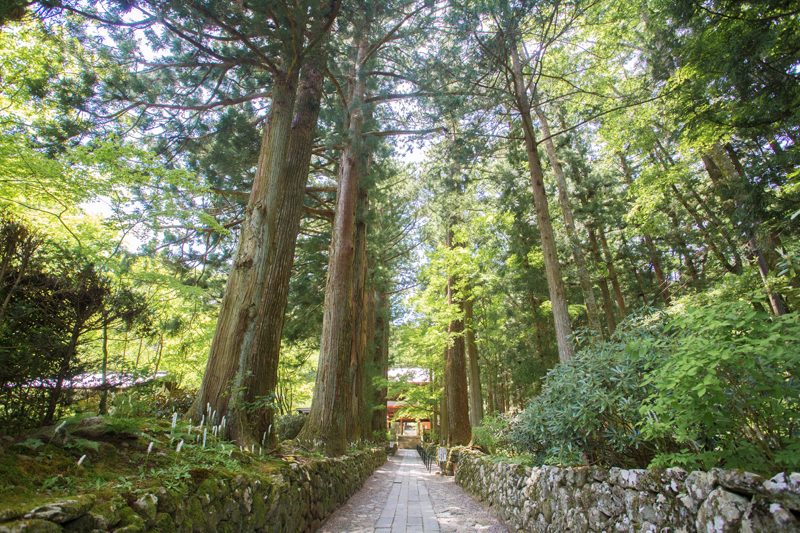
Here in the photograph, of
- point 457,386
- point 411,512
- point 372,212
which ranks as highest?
point 372,212

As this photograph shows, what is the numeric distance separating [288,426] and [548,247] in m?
9.83

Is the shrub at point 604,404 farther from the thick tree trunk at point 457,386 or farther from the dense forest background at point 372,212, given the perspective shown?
the thick tree trunk at point 457,386

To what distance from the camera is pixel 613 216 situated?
50.5ft

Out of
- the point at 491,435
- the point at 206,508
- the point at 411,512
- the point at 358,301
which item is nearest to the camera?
the point at 206,508

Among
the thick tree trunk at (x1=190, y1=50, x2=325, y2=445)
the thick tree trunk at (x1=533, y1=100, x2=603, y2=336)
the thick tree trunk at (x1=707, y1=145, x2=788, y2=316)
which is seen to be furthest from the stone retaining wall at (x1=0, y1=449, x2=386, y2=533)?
the thick tree trunk at (x1=533, y1=100, x2=603, y2=336)

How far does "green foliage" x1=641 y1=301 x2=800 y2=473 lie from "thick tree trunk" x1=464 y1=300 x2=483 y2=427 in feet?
33.0

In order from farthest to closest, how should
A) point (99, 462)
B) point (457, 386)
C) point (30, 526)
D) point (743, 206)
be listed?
point (457, 386), point (743, 206), point (99, 462), point (30, 526)

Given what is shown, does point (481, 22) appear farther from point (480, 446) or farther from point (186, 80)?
point (480, 446)

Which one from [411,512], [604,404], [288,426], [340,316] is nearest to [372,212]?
[340,316]

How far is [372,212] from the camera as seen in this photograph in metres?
11.6

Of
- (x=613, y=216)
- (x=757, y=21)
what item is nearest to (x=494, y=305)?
(x=613, y=216)

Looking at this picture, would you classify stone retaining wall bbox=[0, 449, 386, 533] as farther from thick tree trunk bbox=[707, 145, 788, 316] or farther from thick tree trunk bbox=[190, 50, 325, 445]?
thick tree trunk bbox=[707, 145, 788, 316]

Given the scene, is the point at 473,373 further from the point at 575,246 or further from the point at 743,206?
the point at 743,206

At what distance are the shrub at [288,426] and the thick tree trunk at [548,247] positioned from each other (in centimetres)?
864
